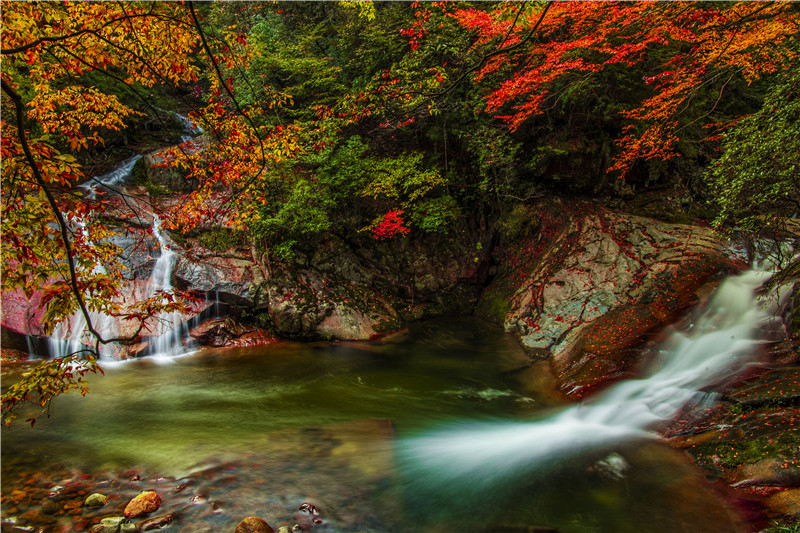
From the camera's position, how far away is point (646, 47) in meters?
9.35

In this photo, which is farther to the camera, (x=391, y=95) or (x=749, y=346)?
(x=749, y=346)

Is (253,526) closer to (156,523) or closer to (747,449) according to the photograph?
(156,523)

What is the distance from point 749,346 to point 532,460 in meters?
4.14

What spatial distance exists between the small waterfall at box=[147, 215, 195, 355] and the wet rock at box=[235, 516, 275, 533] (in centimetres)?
636

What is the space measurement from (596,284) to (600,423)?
13.9 feet

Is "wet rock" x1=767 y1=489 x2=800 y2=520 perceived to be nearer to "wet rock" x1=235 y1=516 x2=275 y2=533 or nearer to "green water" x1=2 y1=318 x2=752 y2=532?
"green water" x1=2 y1=318 x2=752 y2=532

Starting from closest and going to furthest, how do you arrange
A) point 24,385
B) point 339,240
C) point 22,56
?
point 24,385, point 22,56, point 339,240

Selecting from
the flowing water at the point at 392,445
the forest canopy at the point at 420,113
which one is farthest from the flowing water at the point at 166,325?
the forest canopy at the point at 420,113

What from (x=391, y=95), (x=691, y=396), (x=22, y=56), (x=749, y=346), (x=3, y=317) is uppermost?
(x=22, y=56)

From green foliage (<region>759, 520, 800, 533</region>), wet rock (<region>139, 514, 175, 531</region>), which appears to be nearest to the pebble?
wet rock (<region>139, 514, 175, 531</region>)

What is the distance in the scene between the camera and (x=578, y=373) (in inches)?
280

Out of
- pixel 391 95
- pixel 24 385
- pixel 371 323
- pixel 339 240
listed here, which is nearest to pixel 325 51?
pixel 339 240

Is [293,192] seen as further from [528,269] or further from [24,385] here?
[24,385]

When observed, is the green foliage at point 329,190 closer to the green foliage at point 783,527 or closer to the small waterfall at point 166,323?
the small waterfall at point 166,323
